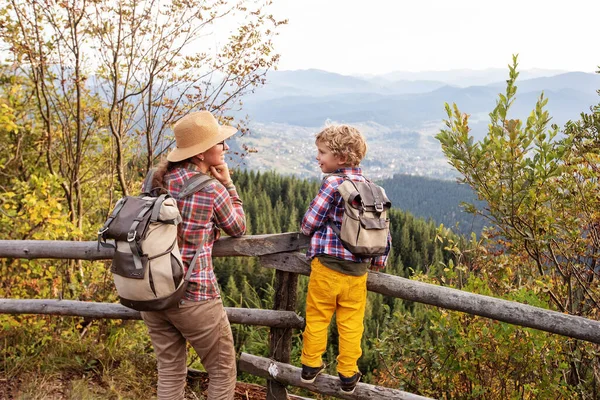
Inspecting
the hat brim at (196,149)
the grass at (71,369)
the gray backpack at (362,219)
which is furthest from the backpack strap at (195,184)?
the grass at (71,369)

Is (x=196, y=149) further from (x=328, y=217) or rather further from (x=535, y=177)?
(x=535, y=177)

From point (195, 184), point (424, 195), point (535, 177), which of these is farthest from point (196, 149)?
point (424, 195)

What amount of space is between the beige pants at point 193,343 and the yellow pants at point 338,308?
47cm

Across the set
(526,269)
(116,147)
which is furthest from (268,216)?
(526,269)

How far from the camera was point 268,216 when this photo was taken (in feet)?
133

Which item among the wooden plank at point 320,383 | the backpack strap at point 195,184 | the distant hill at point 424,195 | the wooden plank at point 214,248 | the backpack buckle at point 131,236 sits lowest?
the distant hill at point 424,195

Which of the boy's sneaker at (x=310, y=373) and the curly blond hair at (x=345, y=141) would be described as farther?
the boy's sneaker at (x=310, y=373)

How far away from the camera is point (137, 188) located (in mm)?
8156

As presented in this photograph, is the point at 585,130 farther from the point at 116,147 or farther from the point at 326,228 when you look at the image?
the point at 116,147

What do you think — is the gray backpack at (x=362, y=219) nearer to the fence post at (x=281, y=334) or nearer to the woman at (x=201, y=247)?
the woman at (x=201, y=247)

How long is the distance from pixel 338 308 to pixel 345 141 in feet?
3.04

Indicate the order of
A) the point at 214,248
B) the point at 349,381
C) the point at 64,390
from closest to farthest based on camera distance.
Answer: the point at 349,381 < the point at 214,248 < the point at 64,390

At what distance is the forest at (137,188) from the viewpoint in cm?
307

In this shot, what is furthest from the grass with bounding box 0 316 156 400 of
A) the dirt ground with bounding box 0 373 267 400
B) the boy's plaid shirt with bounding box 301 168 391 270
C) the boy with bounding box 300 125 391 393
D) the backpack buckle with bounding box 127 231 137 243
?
the boy's plaid shirt with bounding box 301 168 391 270
